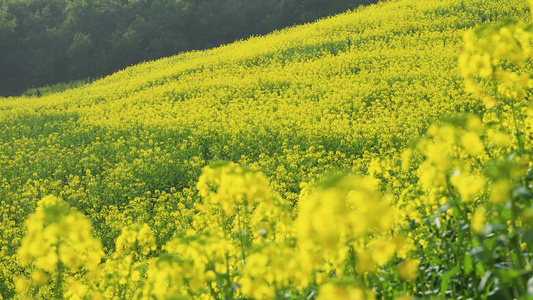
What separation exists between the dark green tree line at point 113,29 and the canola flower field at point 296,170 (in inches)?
188

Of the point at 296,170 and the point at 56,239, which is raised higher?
the point at 296,170

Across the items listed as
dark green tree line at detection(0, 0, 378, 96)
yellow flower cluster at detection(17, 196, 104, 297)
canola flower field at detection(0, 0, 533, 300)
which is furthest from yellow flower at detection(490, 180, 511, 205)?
dark green tree line at detection(0, 0, 378, 96)

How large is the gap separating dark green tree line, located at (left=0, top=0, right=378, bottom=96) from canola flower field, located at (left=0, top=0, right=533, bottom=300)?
15.7ft

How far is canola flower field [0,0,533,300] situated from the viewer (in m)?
2.42

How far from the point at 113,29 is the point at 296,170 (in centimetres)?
2764

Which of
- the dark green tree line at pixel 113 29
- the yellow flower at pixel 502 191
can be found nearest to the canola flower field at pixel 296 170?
the yellow flower at pixel 502 191

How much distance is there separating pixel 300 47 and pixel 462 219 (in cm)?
2079

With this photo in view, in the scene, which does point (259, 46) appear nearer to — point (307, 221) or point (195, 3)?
point (195, 3)

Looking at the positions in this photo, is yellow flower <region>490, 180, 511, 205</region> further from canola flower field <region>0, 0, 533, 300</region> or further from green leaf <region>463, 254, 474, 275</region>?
green leaf <region>463, 254, 474, 275</region>

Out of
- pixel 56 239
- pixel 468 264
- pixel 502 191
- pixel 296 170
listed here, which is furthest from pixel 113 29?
pixel 502 191

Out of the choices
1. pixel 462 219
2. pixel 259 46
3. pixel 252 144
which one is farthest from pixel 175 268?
pixel 259 46

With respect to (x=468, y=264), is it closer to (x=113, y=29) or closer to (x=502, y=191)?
(x=502, y=191)

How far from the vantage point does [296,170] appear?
10.4 m

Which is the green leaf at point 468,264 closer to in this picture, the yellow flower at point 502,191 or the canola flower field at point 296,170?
the canola flower field at point 296,170
